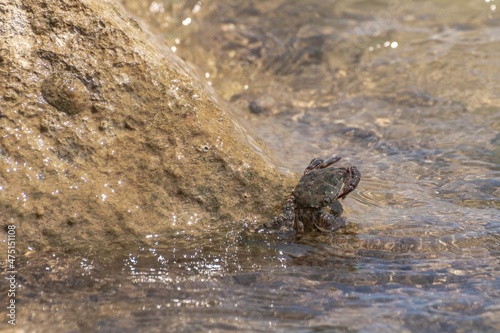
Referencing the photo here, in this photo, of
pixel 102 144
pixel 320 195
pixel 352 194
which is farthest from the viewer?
pixel 352 194

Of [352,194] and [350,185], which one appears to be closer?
[350,185]

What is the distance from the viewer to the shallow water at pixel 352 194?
3582 millimetres

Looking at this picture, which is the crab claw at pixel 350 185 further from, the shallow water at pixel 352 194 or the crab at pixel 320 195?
the shallow water at pixel 352 194

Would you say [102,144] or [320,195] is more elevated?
[102,144]

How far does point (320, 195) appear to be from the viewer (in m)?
4.20

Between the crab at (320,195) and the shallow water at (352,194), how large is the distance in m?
0.09

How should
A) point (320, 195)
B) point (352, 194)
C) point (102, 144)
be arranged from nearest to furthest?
1. point (102, 144)
2. point (320, 195)
3. point (352, 194)

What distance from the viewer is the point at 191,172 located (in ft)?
13.6

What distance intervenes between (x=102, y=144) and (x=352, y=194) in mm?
1870

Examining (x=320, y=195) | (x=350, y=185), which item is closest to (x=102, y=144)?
(x=320, y=195)

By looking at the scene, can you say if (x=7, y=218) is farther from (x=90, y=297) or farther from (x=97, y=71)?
(x=97, y=71)

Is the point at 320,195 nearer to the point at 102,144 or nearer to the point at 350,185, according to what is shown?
the point at 350,185

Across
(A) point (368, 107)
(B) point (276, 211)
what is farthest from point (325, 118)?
(B) point (276, 211)

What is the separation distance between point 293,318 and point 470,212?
73.9 inches
